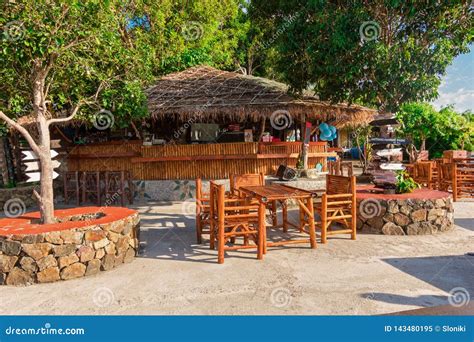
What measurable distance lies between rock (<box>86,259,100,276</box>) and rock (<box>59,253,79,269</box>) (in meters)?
0.20

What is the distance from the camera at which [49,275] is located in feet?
15.5

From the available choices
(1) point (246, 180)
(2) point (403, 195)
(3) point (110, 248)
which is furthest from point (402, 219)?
(3) point (110, 248)

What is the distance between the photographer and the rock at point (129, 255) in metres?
5.52

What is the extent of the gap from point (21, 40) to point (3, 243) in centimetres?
291

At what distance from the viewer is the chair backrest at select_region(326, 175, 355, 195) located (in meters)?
6.55

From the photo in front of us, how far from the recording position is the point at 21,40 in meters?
4.84

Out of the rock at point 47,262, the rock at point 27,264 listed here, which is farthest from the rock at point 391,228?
the rock at point 27,264

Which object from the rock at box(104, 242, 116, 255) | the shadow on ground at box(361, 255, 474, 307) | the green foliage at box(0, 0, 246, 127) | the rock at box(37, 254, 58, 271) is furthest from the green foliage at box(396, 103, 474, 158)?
the rock at box(37, 254, 58, 271)

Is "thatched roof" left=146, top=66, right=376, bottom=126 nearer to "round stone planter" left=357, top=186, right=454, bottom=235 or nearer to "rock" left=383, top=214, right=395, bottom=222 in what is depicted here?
"round stone planter" left=357, top=186, right=454, bottom=235

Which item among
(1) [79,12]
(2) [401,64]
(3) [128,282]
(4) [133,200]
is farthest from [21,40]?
(2) [401,64]

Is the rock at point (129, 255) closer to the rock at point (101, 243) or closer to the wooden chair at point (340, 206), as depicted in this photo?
the rock at point (101, 243)

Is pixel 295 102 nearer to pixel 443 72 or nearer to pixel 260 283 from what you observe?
pixel 443 72

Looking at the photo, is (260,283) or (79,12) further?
(79,12)

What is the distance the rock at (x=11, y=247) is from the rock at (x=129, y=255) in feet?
4.95
